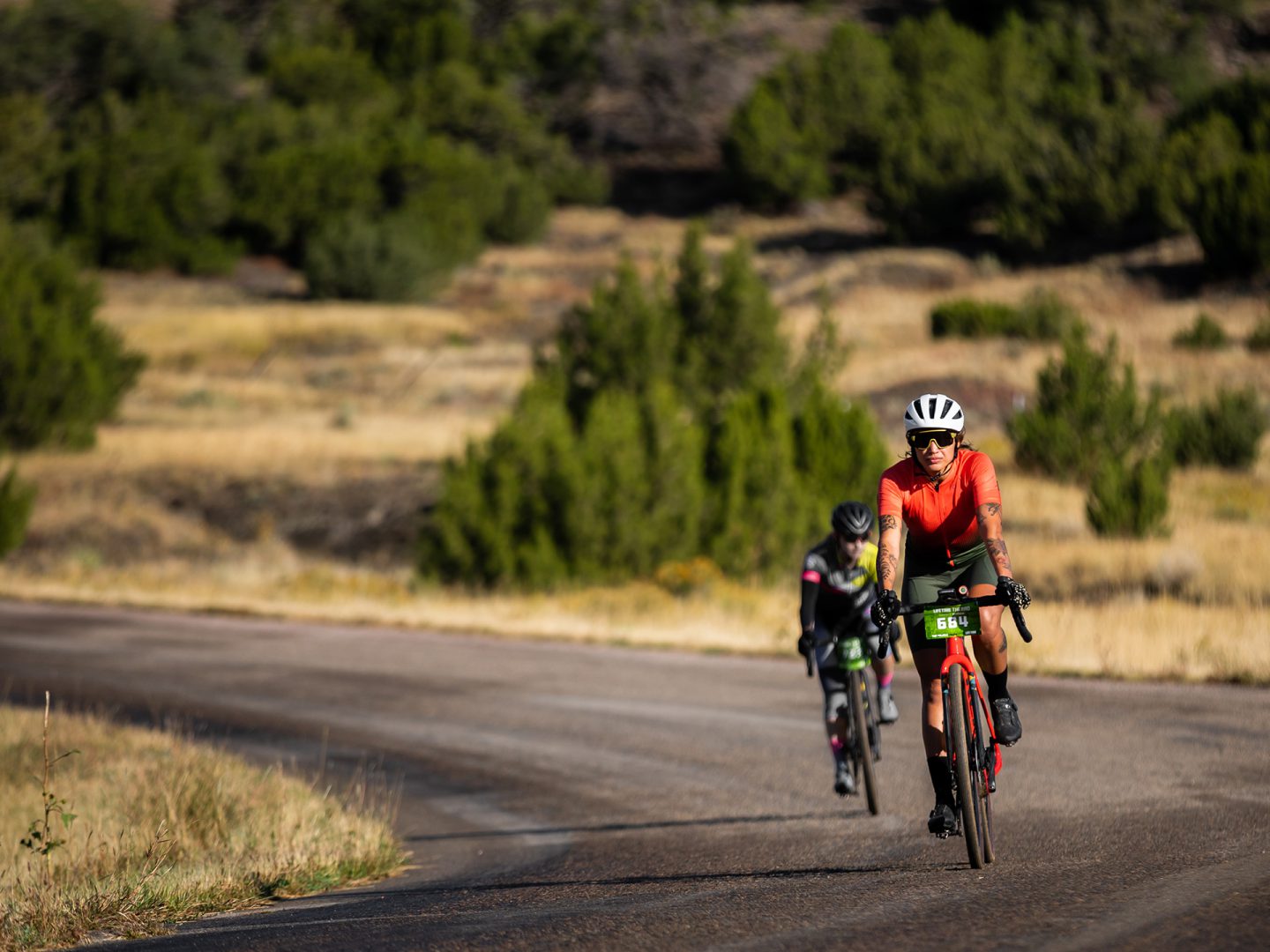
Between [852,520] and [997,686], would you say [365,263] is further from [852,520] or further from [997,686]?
[997,686]

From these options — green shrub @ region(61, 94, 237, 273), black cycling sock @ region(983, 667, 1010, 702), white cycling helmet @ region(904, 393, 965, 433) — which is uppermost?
green shrub @ region(61, 94, 237, 273)

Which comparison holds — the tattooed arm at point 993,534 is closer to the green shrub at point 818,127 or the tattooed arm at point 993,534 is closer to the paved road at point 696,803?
the paved road at point 696,803

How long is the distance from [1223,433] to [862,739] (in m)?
27.6

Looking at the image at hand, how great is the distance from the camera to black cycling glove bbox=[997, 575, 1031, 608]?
6500 mm

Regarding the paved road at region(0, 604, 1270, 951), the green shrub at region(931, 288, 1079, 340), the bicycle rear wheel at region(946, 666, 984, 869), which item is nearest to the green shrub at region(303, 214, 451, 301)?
the green shrub at region(931, 288, 1079, 340)

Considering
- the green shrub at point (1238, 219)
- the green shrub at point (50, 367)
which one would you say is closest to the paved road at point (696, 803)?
the green shrub at point (50, 367)

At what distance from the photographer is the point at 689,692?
1470 centimetres

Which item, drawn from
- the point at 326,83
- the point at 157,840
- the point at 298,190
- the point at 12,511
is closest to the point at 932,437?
the point at 157,840

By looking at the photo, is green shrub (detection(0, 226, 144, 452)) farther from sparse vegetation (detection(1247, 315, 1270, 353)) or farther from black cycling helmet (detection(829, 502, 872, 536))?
sparse vegetation (detection(1247, 315, 1270, 353))

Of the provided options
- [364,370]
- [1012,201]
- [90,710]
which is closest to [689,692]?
[90,710]

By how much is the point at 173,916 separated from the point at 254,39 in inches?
5038

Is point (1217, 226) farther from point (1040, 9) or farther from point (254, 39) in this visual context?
point (254, 39)

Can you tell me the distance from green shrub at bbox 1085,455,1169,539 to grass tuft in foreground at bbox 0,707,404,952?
19.0 metres

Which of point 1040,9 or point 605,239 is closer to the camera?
point 605,239
